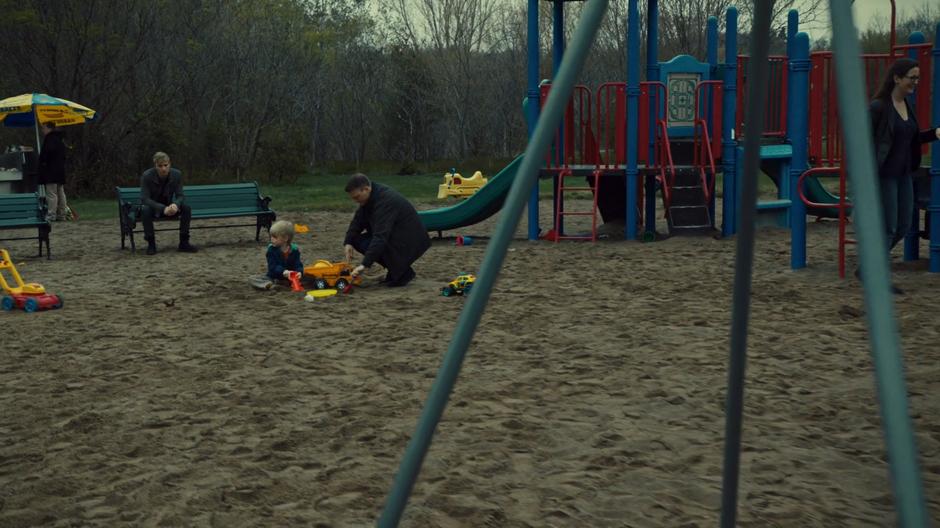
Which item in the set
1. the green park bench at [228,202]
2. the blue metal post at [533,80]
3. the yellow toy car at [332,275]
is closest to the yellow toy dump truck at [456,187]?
the green park bench at [228,202]

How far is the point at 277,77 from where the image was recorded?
31391 millimetres

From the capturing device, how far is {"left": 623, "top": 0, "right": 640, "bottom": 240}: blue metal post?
496 inches

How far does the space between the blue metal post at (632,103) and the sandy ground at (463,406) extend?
3798 mm

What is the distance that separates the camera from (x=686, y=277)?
935cm

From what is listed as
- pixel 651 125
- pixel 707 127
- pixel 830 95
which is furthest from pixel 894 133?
pixel 707 127

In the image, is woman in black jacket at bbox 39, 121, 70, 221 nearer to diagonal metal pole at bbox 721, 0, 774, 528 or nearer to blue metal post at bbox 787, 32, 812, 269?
blue metal post at bbox 787, 32, 812, 269

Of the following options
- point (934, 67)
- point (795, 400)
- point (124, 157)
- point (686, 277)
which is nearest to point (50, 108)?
point (124, 157)

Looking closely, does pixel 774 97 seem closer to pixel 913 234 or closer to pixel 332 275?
pixel 913 234

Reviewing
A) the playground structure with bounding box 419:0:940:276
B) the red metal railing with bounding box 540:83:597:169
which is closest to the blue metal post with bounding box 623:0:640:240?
the playground structure with bounding box 419:0:940:276

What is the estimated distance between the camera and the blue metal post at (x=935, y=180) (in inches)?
342

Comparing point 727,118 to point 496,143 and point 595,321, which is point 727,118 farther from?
point 496,143

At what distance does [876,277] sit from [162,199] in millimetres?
12393

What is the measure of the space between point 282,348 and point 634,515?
3606 mm

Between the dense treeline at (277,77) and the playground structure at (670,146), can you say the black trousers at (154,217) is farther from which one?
the dense treeline at (277,77)
